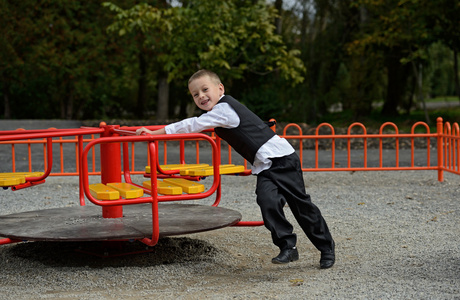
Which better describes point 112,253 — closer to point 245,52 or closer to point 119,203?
point 119,203

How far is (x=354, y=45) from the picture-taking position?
75.4ft

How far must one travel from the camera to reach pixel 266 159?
4363 millimetres

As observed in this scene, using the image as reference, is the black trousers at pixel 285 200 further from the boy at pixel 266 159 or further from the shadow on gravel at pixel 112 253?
the shadow on gravel at pixel 112 253

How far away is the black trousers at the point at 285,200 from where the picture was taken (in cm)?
433

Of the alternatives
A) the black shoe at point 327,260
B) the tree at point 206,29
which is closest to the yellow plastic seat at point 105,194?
the black shoe at point 327,260

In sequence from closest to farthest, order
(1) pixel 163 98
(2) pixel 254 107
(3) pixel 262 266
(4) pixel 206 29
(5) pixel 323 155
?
(3) pixel 262 266
(5) pixel 323 155
(4) pixel 206 29
(2) pixel 254 107
(1) pixel 163 98

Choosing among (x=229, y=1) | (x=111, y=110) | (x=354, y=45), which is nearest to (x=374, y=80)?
(x=354, y=45)

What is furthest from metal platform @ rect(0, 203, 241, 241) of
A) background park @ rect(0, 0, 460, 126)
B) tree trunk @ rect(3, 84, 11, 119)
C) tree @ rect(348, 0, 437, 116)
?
tree trunk @ rect(3, 84, 11, 119)

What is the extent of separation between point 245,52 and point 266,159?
14443 mm

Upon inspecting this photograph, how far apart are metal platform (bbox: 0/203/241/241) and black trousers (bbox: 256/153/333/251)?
495mm

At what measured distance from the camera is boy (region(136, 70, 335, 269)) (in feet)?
14.3

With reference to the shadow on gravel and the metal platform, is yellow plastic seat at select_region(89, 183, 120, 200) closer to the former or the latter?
the metal platform

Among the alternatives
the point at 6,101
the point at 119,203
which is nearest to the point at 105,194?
the point at 119,203

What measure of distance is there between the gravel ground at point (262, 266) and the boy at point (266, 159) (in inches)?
12.4
